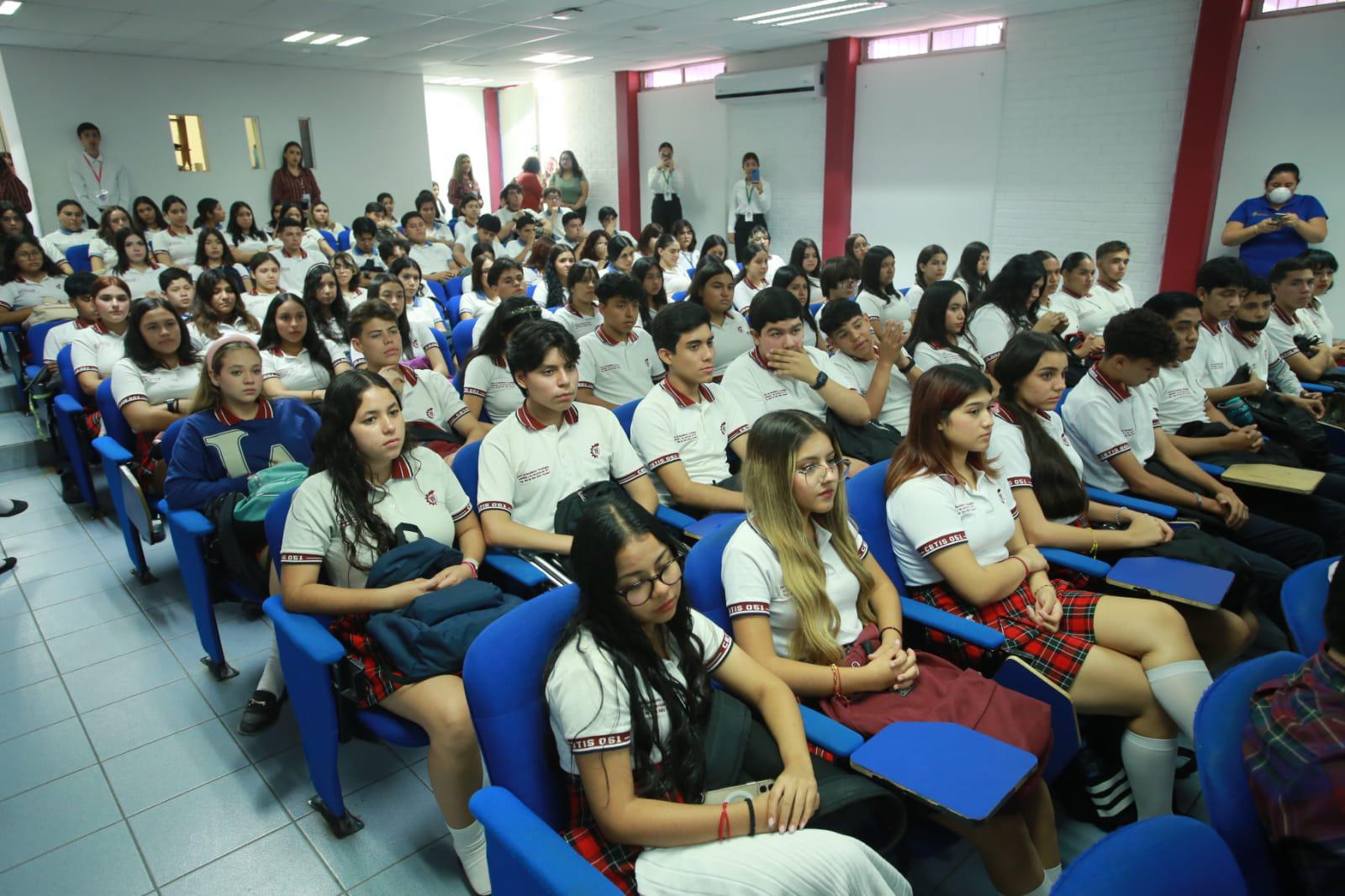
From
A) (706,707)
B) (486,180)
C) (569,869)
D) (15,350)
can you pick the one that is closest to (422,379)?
(706,707)

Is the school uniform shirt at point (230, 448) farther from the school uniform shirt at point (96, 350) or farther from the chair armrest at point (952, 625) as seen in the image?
the chair armrest at point (952, 625)

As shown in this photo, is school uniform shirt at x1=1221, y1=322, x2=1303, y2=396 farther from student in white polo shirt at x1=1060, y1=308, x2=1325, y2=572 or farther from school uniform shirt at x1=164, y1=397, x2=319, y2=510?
school uniform shirt at x1=164, y1=397, x2=319, y2=510

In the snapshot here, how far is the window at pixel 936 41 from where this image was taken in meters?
7.77

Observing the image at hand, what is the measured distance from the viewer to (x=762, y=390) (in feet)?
10.4

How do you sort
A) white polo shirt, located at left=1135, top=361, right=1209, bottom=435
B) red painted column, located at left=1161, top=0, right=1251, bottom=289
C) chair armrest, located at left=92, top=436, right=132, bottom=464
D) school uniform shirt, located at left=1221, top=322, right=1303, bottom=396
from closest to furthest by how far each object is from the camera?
chair armrest, located at left=92, top=436, right=132, bottom=464, white polo shirt, located at left=1135, top=361, right=1209, bottom=435, school uniform shirt, located at left=1221, top=322, right=1303, bottom=396, red painted column, located at left=1161, top=0, right=1251, bottom=289

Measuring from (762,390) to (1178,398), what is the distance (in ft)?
5.77

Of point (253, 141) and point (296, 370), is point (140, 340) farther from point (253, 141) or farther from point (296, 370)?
point (253, 141)

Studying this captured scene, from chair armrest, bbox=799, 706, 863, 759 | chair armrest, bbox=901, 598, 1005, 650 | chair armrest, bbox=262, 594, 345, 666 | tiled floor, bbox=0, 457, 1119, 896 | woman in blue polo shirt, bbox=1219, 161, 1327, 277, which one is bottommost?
tiled floor, bbox=0, 457, 1119, 896

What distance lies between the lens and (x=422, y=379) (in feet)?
10.7

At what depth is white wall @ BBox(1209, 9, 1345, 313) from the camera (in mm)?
→ 5914

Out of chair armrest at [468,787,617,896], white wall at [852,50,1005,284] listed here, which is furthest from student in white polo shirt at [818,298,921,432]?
white wall at [852,50,1005,284]

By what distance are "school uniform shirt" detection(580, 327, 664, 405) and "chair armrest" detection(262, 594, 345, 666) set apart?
75.0 inches

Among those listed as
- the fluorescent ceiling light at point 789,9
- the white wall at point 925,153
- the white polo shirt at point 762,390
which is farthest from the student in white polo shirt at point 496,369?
the white wall at point 925,153

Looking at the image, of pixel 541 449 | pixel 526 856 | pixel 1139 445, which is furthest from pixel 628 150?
pixel 526 856
